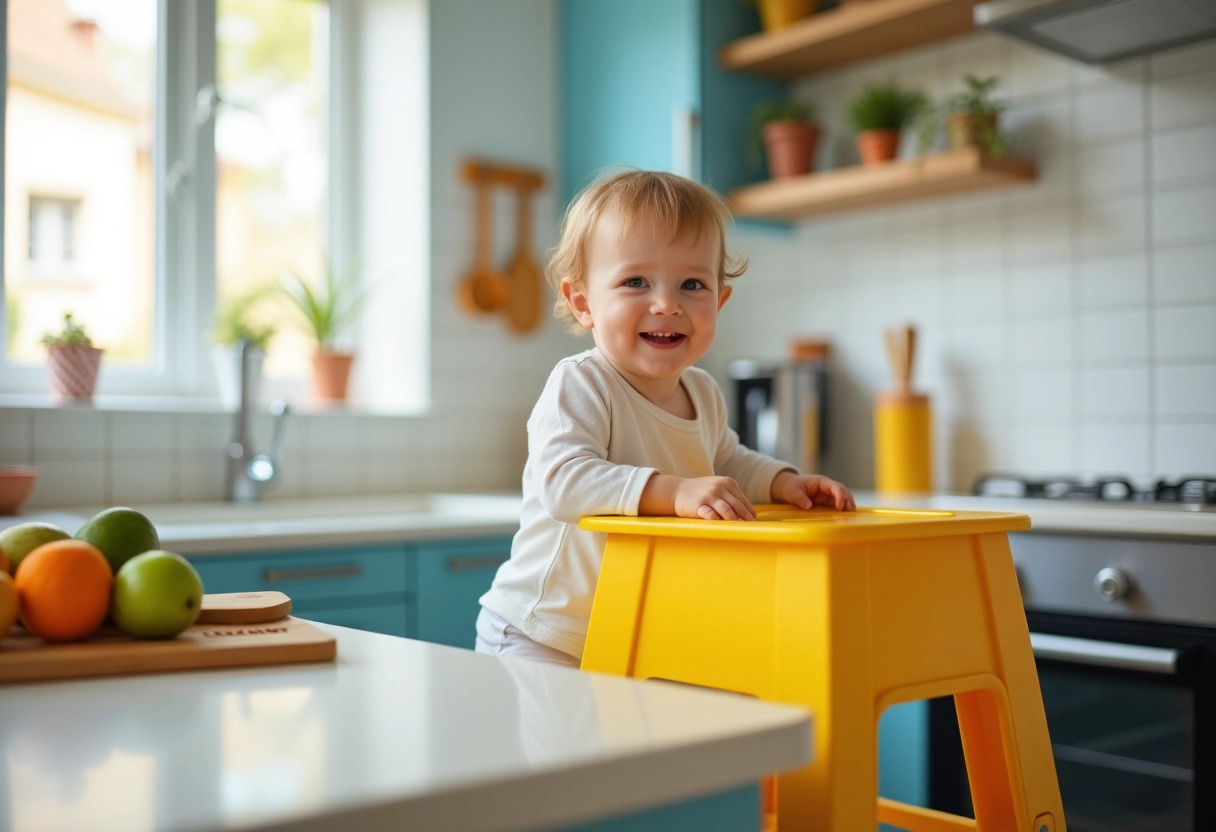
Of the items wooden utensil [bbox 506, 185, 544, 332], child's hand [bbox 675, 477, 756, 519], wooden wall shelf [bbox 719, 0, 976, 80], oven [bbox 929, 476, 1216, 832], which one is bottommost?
oven [bbox 929, 476, 1216, 832]

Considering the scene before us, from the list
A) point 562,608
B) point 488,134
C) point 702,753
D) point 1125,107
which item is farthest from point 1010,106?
point 702,753

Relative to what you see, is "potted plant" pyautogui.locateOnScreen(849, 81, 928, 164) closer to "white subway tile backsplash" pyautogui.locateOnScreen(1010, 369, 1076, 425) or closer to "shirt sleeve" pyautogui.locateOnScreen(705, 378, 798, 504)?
"white subway tile backsplash" pyautogui.locateOnScreen(1010, 369, 1076, 425)

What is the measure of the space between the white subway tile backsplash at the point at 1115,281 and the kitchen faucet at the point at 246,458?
70.2 inches

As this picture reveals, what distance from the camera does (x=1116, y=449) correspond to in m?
2.40

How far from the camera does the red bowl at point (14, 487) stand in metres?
2.18

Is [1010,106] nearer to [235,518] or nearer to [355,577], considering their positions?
[355,577]

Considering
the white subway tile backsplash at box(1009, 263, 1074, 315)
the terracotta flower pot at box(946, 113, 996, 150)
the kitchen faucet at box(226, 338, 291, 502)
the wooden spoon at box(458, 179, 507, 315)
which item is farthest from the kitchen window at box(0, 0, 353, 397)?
the white subway tile backsplash at box(1009, 263, 1074, 315)

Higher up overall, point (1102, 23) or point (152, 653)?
point (1102, 23)

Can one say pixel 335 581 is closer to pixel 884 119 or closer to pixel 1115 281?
pixel 884 119

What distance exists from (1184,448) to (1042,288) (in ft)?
1.50

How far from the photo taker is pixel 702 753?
570 millimetres

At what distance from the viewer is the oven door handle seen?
1810 mm

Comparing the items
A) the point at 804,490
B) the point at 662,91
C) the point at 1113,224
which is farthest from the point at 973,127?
the point at 804,490

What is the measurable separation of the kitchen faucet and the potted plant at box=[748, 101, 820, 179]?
1.33m
